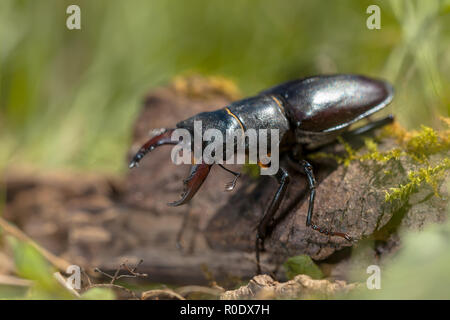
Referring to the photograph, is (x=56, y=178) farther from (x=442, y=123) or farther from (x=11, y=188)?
(x=442, y=123)

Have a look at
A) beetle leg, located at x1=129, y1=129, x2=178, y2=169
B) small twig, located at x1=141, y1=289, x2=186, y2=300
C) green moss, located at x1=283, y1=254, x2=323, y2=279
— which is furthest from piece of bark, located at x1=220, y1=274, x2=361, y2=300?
beetle leg, located at x1=129, y1=129, x2=178, y2=169

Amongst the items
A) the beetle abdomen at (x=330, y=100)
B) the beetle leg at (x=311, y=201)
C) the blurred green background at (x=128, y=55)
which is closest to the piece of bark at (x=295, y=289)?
the beetle leg at (x=311, y=201)

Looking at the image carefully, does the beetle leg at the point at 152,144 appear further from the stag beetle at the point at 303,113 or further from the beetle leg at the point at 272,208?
the beetle leg at the point at 272,208

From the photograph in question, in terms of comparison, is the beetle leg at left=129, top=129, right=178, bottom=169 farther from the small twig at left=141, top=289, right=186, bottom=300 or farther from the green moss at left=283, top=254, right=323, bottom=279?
the green moss at left=283, top=254, right=323, bottom=279

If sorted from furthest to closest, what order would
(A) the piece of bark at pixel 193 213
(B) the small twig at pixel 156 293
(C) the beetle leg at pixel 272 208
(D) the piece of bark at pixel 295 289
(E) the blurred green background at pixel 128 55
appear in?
(E) the blurred green background at pixel 128 55
(C) the beetle leg at pixel 272 208
(B) the small twig at pixel 156 293
(A) the piece of bark at pixel 193 213
(D) the piece of bark at pixel 295 289

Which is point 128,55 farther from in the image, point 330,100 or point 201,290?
point 201,290

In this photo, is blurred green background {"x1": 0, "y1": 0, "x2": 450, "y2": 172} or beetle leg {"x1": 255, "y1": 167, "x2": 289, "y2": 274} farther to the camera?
blurred green background {"x1": 0, "y1": 0, "x2": 450, "y2": 172}
